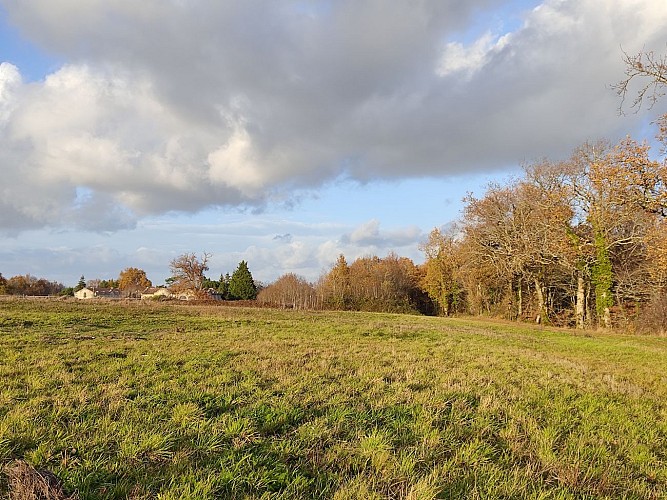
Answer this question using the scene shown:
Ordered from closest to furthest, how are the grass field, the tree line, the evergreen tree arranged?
1. the grass field
2. the tree line
3. the evergreen tree

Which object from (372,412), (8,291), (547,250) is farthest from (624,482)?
(8,291)

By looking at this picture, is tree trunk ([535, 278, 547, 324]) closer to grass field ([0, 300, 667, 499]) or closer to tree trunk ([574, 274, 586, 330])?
tree trunk ([574, 274, 586, 330])

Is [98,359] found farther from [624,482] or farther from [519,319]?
[519,319]

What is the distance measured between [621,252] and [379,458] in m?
38.0

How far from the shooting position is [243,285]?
8250 centimetres

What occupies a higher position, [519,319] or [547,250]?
[547,250]

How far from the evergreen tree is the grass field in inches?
2862

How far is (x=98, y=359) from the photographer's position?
9508 millimetres

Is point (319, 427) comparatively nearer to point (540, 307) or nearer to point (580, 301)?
point (580, 301)

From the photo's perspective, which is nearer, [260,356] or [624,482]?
[624,482]

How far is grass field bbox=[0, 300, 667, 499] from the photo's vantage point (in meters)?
4.15

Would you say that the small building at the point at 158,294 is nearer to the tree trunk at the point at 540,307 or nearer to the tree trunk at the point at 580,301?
the tree trunk at the point at 540,307

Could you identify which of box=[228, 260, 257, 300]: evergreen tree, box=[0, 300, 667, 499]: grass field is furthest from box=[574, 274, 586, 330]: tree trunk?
box=[228, 260, 257, 300]: evergreen tree

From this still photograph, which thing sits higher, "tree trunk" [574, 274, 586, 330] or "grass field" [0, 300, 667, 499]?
"tree trunk" [574, 274, 586, 330]
